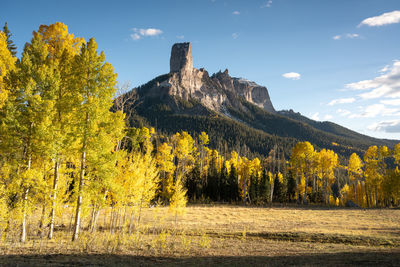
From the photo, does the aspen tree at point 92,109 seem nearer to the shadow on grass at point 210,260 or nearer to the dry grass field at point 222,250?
the dry grass field at point 222,250

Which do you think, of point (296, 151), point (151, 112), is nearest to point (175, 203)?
point (296, 151)

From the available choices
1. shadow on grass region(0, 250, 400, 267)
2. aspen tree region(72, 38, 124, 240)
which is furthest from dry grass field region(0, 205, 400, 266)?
aspen tree region(72, 38, 124, 240)

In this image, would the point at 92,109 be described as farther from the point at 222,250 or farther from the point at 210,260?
the point at 222,250

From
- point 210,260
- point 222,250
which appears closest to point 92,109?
point 210,260

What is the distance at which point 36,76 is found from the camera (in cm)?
1293

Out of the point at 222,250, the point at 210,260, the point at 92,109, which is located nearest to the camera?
the point at 210,260

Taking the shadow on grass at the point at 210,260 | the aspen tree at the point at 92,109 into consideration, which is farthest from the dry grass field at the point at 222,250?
the aspen tree at the point at 92,109

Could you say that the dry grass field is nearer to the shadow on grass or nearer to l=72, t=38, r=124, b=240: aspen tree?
the shadow on grass

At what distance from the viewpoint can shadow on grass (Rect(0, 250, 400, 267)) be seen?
9.52m

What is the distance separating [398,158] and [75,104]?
51.0 meters

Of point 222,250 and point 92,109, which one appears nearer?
point 92,109

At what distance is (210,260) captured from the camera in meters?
12.0

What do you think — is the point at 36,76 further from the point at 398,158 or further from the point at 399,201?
the point at 399,201

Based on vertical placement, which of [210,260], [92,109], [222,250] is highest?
[92,109]
